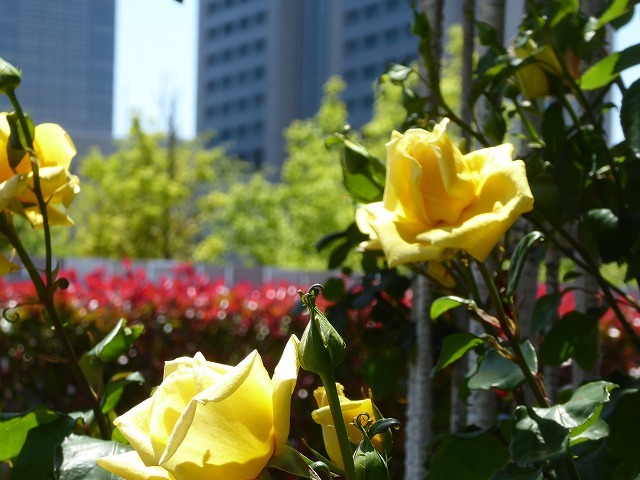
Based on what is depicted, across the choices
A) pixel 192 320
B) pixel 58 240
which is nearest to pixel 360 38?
pixel 58 240

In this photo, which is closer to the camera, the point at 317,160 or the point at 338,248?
the point at 338,248

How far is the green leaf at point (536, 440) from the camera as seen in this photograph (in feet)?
2.77

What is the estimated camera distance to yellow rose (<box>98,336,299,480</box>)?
1.95ft

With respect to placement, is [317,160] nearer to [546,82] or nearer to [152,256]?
[152,256]

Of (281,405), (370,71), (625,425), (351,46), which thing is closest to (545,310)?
(625,425)

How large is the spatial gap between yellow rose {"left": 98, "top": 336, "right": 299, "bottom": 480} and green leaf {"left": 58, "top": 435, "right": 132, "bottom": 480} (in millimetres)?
360

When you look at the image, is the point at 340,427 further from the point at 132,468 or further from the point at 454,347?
the point at 454,347

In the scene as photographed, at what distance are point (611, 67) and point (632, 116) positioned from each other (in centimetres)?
10

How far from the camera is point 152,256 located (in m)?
20.2

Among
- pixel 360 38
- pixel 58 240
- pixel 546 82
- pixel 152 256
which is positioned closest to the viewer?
pixel 546 82

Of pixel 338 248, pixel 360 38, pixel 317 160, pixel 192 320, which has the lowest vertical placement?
pixel 192 320

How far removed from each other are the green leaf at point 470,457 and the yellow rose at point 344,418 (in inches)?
12.5

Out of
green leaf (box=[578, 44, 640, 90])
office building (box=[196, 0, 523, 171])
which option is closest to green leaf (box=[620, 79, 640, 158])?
green leaf (box=[578, 44, 640, 90])

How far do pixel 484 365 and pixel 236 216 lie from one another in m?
21.4
